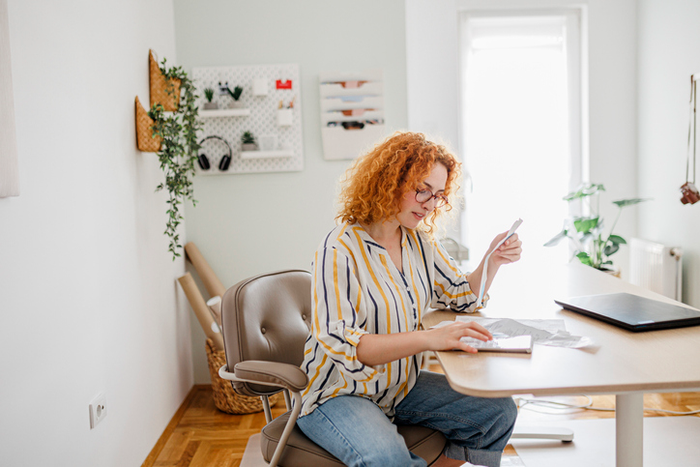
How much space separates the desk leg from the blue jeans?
0.82ft

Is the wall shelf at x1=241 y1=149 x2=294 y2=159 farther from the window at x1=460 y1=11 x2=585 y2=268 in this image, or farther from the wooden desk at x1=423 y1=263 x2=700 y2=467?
the wooden desk at x1=423 y1=263 x2=700 y2=467

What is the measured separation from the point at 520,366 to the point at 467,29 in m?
2.78

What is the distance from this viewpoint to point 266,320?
1619mm

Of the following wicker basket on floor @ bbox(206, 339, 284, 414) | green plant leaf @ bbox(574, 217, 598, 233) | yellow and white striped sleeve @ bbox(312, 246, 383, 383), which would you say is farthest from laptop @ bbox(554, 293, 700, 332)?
wicker basket on floor @ bbox(206, 339, 284, 414)

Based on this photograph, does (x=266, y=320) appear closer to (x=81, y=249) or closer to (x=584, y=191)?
(x=81, y=249)

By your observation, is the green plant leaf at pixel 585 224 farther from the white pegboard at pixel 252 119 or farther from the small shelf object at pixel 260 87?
the small shelf object at pixel 260 87

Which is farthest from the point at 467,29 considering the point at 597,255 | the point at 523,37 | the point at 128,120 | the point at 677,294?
the point at 128,120

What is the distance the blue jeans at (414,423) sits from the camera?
4.00ft

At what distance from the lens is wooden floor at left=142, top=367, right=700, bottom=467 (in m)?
2.28

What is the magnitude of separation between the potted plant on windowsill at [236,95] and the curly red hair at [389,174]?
5.13 feet

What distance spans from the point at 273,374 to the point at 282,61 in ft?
6.70

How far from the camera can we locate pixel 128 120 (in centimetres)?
218

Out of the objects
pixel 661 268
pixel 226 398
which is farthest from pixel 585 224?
pixel 226 398

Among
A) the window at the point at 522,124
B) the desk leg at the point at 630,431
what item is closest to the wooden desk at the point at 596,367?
the desk leg at the point at 630,431
